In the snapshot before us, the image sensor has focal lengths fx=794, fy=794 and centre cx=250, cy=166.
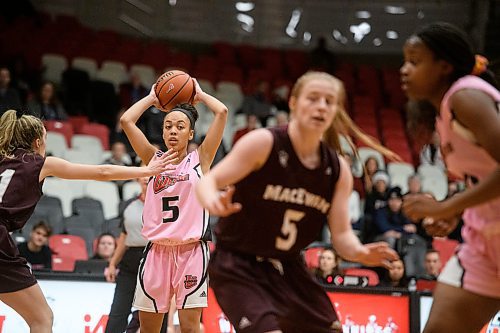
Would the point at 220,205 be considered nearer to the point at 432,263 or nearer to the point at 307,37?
the point at 432,263

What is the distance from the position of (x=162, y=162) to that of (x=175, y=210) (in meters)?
0.39

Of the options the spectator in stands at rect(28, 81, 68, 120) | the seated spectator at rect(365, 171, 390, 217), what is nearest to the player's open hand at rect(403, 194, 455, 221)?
the seated spectator at rect(365, 171, 390, 217)

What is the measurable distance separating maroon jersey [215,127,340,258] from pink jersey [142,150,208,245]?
1620mm

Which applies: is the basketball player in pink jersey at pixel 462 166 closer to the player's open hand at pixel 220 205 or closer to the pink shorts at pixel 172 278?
the player's open hand at pixel 220 205

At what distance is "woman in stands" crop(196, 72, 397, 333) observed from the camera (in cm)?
381

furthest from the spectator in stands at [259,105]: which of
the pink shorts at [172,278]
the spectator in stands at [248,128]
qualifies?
the pink shorts at [172,278]

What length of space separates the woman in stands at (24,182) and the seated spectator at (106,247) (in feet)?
13.6

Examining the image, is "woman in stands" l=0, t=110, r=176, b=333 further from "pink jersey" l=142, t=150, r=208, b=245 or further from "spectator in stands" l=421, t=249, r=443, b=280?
"spectator in stands" l=421, t=249, r=443, b=280

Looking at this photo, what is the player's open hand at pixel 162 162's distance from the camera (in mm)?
5332

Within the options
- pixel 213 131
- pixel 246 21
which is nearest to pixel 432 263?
pixel 213 131

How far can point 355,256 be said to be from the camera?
3.95 metres

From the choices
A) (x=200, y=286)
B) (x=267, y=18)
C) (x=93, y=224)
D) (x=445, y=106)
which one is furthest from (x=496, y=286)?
(x=267, y=18)

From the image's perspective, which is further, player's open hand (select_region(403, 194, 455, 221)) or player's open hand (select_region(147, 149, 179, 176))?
player's open hand (select_region(147, 149, 179, 176))

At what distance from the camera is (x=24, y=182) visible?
5223 millimetres
